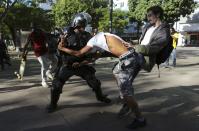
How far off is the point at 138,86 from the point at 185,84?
1.26 m

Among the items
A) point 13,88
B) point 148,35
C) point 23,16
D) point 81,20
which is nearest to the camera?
point 148,35

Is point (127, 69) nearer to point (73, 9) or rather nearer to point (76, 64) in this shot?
point (76, 64)

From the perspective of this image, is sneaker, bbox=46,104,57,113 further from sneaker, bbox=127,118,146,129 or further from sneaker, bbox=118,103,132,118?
sneaker, bbox=127,118,146,129

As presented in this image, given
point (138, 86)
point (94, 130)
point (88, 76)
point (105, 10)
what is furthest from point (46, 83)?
point (105, 10)

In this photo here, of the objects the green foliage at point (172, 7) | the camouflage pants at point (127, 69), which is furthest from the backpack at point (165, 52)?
the green foliage at point (172, 7)

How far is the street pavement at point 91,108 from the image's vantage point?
691cm

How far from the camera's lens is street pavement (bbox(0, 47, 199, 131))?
6.91 m

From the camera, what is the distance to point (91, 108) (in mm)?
8188

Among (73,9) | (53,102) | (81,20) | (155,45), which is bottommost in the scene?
(53,102)

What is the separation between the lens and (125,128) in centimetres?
671

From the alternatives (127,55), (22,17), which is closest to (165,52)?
(127,55)

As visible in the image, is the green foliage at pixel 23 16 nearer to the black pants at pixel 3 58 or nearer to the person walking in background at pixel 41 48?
the black pants at pixel 3 58

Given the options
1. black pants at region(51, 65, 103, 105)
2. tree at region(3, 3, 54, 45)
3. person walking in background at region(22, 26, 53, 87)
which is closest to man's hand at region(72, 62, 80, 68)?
black pants at region(51, 65, 103, 105)

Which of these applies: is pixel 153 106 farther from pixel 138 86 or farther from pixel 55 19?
pixel 55 19
